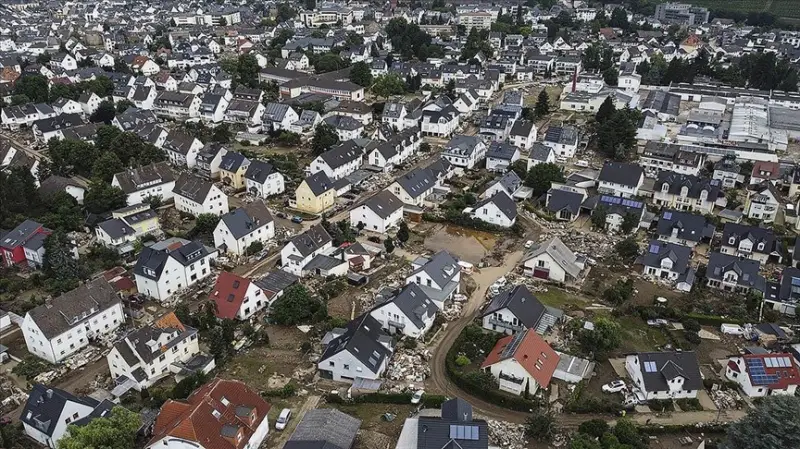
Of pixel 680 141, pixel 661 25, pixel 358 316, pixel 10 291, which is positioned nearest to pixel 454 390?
pixel 358 316

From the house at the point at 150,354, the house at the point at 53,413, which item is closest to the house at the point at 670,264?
the house at the point at 150,354

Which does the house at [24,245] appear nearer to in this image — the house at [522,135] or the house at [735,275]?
the house at [522,135]

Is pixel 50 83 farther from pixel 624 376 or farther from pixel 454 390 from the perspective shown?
pixel 624 376

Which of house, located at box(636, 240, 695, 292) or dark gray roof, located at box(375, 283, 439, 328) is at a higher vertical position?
dark gray roof, located at box(375, 283, 439, 328)

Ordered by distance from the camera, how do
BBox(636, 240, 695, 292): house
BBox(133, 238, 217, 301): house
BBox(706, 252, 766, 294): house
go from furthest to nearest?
BBox(636, 240, 695, 292): house → BBox(706, 252, 766, 294): house → BBox(133, 238, 217, 301): house

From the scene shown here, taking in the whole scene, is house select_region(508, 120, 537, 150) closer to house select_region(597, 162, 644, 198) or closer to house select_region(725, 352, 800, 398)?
house select_region(597, 162, 644, 198)

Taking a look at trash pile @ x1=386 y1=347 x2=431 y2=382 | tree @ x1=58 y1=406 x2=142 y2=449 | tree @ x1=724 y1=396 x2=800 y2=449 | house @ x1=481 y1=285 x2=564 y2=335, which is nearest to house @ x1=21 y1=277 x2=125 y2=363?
tree @ x1=58 y1=406 x2=142 y2=449
